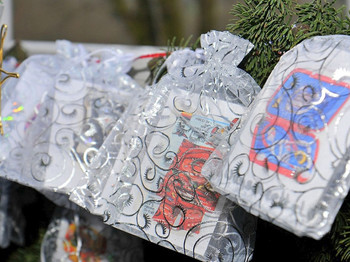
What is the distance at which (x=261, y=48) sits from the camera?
0.80 m

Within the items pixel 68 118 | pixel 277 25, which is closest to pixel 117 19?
pixel 68 118

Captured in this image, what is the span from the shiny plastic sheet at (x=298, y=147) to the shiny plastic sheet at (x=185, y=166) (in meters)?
0.05

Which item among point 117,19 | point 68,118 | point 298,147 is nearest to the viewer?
point 298,147

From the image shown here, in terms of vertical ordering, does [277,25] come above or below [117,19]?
above

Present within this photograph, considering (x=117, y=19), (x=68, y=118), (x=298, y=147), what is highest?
(x=298, y=147)

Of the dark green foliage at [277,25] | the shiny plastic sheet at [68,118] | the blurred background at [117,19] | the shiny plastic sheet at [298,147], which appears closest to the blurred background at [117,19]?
the blurred background at [117,19]

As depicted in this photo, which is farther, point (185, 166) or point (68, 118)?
point (68, 118)

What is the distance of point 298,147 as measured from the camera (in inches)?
25.6

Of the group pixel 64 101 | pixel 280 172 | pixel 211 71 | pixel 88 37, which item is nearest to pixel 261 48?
pixel 211 71

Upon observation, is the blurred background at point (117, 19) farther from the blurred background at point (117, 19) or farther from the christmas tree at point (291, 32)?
the christmas tree at point (291, 32)

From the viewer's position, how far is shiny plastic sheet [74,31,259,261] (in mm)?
739

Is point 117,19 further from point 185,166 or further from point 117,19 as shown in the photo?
point 185,166

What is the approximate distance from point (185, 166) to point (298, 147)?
17cm

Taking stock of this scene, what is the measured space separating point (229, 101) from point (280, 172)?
0.52ft
